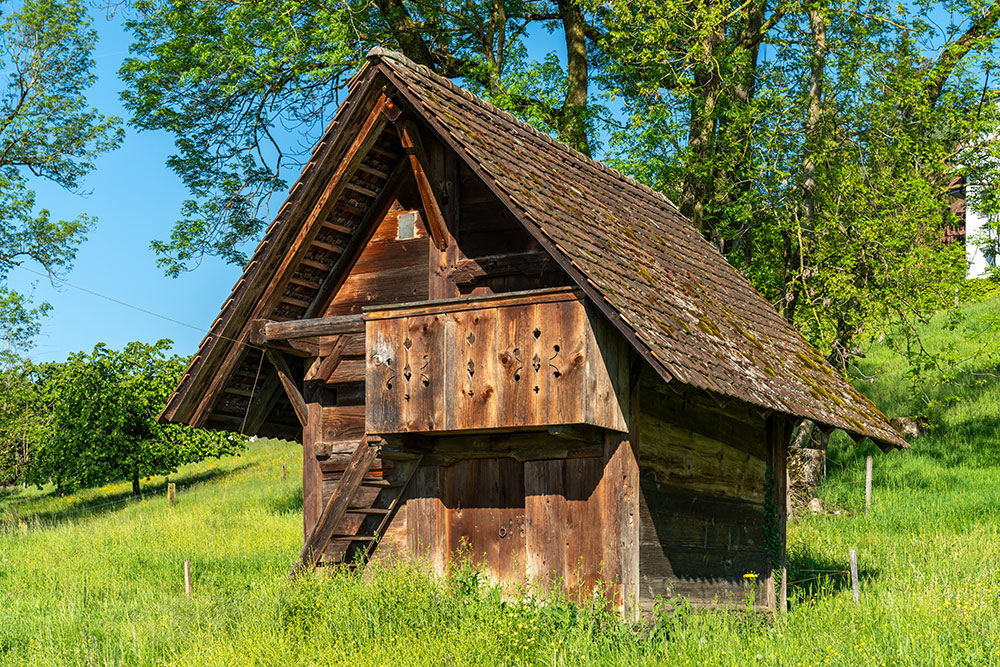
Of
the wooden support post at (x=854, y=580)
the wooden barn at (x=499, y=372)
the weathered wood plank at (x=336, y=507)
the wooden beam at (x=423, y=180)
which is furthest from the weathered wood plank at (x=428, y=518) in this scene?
the wooden support post at (x=854, y=580)

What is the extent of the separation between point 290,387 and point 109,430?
2352 cm

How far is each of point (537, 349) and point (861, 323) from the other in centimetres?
1285

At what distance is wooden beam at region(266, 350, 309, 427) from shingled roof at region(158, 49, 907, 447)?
2.21ft

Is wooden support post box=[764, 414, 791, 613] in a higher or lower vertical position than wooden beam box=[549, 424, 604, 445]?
lower

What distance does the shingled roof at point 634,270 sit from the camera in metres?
9.27

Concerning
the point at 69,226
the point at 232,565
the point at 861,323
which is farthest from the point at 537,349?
the point at 69,226

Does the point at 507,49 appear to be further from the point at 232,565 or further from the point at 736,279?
the point at 232,565

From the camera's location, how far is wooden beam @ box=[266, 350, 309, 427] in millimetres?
11953

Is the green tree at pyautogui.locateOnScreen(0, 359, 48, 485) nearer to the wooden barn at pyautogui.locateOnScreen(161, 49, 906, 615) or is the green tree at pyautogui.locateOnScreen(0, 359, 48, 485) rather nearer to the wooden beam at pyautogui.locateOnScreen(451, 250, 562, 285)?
the wooden barn at pyautogui.locateOnScreen(161, 49, 906, 615)

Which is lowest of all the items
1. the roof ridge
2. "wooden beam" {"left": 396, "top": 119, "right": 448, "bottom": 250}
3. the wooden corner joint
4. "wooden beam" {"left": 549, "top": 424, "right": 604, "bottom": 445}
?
"wooden beam" {"left": 549, "top": 424, "right": 604, "bottom": 445}

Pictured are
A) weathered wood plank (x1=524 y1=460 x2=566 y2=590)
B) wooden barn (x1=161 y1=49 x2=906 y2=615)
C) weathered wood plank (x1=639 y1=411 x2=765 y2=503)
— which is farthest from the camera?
weathered wood plank (x1=639 y1=411 x2=765 y2=503)

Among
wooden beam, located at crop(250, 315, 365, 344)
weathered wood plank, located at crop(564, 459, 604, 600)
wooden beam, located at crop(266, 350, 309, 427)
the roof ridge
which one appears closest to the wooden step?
wooden beam, located at crop(266, 350, 309, 427)

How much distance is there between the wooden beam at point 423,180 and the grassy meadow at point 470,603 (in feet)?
11.6

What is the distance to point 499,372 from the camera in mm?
9625
